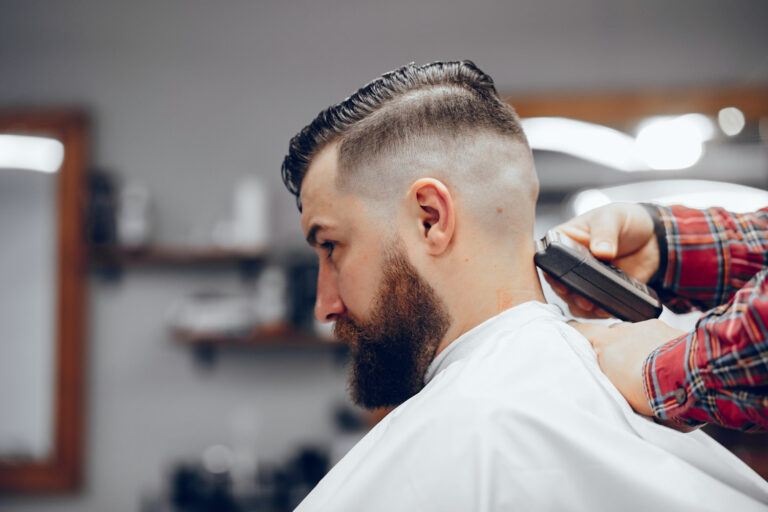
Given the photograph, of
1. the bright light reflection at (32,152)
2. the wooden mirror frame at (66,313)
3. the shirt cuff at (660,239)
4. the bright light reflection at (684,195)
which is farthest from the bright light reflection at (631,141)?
the bright light reflection at (32,152)

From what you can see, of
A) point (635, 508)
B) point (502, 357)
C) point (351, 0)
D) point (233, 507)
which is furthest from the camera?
point (351, 0)

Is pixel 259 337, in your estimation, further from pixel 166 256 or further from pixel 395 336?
pixel 395 336

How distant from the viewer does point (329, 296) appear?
1.08 metres

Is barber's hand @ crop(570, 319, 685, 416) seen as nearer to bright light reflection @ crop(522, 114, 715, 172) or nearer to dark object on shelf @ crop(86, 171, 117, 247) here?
bright light reflection @ crop(522, 114, 715, 172)

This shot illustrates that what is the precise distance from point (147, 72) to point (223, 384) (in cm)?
184

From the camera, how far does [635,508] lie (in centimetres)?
66

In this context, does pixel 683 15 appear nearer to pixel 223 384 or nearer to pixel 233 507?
pixel 223 384

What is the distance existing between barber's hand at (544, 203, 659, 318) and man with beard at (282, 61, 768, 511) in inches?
3.5

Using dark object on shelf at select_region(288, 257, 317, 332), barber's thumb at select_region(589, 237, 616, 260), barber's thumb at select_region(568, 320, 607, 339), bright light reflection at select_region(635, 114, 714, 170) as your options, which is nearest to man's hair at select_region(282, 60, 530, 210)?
barber's thumb at select_region(589, 237, 616, 260)

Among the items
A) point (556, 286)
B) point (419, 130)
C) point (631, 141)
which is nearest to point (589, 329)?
point (556, 286)

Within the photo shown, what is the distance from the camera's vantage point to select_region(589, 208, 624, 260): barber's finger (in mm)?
979

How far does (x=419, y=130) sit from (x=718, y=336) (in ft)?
→ 1.93

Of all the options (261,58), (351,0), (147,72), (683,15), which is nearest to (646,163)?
(683,15)

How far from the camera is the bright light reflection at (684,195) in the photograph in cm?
280
